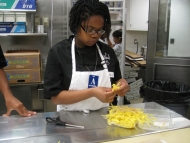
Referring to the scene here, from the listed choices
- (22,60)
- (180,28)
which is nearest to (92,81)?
(22,60)

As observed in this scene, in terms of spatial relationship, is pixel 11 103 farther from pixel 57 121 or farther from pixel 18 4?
pixel 18 4

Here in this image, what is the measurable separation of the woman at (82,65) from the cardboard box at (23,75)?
157 cm

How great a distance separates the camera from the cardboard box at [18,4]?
2783 mm

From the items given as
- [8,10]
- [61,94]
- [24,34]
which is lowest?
[61,94]

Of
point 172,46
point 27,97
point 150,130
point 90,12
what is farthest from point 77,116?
point 172,46

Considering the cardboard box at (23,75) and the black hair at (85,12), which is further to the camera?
the cardboard box at (23,75)

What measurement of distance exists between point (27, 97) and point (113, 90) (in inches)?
80.9

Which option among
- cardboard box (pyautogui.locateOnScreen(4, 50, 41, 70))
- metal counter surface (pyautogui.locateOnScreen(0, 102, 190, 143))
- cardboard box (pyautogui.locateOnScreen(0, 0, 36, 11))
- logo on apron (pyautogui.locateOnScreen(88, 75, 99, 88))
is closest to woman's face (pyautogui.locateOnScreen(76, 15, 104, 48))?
logo on apron (pyautogui.locateOnScreen(88, 75, 99, 88))

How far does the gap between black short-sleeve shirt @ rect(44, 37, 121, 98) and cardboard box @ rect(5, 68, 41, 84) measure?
62.9 inches

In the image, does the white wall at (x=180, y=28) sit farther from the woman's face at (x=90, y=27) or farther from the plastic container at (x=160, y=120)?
the woman's face at (x=90, y=27)

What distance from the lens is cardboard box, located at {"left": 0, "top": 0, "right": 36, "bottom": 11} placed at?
9.13 ft

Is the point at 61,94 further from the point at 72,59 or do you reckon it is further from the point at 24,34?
the point at 24,34

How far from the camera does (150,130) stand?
100 centimetres

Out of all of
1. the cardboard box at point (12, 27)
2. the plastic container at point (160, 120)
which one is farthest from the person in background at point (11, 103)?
the cardboard box at point (12, 27)
